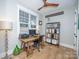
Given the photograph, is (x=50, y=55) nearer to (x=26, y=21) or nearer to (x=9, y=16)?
(x=9, y=16)

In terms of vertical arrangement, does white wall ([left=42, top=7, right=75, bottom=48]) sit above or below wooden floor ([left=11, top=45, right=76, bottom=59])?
above

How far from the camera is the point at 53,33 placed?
5660 millimetres

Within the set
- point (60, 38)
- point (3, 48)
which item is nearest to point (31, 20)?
point (60, 38)

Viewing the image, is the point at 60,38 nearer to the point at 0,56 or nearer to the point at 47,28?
the point at 47,28

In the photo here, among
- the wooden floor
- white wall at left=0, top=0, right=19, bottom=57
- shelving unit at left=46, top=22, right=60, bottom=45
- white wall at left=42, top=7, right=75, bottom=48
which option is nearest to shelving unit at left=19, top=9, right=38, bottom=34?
white wall at left=0, top=0, right=19, bottom=57

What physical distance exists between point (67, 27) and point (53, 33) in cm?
101

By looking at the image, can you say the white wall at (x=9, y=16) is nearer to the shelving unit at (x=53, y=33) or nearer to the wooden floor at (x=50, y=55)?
the wooden floor at (x=50, y=55)

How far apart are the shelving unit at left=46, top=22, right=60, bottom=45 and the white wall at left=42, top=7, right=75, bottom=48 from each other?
237 millimetres

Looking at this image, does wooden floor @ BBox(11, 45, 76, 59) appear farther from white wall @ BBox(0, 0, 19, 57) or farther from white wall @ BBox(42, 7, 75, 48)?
white wall @ BBox(42, 7, 75, 48)

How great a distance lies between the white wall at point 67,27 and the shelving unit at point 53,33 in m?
0.24

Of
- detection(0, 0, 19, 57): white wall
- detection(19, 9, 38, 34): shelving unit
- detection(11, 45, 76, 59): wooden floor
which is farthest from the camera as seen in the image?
detection(19, 9, 38, 34): shelving unit

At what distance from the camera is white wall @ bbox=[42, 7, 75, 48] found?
479 centimetres

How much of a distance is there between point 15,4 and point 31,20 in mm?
1886

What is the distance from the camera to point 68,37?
16.3ft
